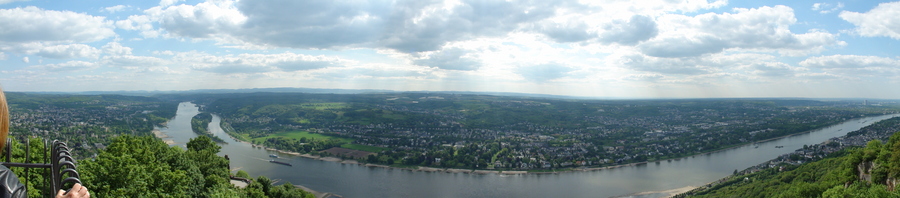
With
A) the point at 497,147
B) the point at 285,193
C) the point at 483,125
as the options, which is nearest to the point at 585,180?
the point at 497,147

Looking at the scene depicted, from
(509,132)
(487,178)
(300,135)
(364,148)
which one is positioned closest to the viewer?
(487,178)

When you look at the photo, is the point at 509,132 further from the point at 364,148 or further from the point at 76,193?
the point at 76,193

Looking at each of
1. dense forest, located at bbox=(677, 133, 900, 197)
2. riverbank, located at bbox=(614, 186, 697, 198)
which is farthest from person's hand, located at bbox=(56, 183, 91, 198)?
riverbank, located at bbox=(614, 186, 697, 198)

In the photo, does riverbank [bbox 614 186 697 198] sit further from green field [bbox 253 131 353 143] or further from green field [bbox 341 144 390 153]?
green field [bbox 253 131 353 143]

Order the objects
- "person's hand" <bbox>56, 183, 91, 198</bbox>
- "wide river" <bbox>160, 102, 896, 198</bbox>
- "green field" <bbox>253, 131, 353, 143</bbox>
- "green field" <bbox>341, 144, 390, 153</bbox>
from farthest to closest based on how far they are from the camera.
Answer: "green field" <bbox>253, 131, 353, 143</bbox> < "green field" <bbox>341, 144, 390, 153</bbox> < "wide river" <bbox>160, 102, 896, 198</bbox> < "person's hand" <bbox>56, 183, 91, 198</bbox>

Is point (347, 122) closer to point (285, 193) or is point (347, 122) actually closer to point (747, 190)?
point (285, 193)

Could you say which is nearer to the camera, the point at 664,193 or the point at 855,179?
the point at 855,179

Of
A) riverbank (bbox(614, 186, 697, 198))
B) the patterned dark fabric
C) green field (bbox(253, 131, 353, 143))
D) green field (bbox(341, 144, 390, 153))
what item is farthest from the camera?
green field (bbox(253, 131, 353, 143))

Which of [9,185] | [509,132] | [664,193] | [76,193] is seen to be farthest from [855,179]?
[509,132]

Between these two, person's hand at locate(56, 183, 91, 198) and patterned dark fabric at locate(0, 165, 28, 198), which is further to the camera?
person's hand at locate(56, 183, 91, 198)
